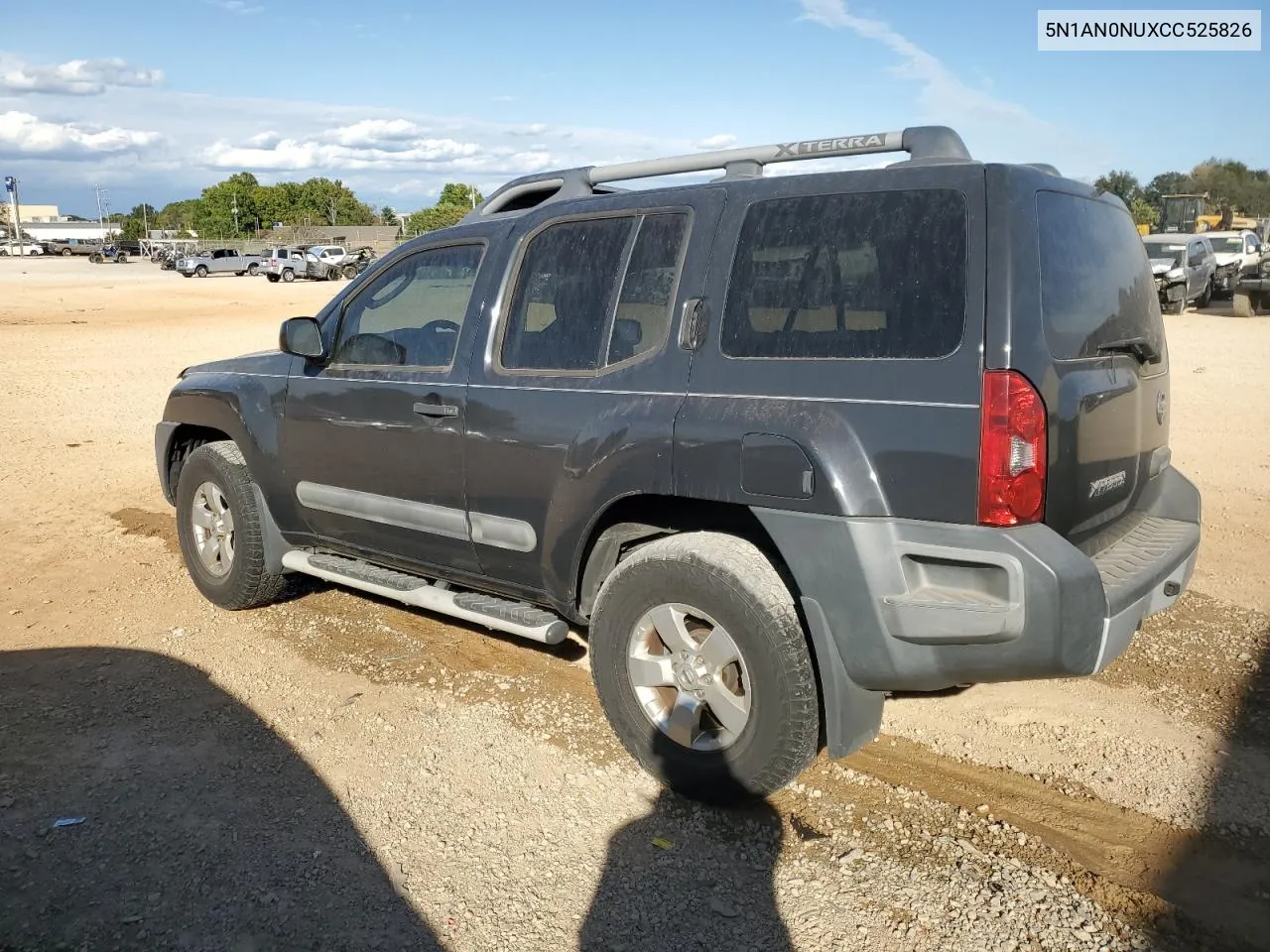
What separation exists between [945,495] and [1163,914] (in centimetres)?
130

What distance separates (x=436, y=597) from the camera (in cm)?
447

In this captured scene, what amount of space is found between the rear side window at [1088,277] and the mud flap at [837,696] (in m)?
1.05

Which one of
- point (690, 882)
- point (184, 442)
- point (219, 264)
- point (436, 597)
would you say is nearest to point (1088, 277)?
point (690, 882)

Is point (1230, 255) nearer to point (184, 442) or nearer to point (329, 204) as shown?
point (184, 442)

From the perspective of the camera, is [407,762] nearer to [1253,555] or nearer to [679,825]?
[679,825]

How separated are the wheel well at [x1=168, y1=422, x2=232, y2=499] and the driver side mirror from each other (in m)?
1.21

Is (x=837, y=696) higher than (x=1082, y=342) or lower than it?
lower

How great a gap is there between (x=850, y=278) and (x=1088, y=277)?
0.78m

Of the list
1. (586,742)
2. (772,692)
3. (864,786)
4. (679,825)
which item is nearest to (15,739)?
(586,742)

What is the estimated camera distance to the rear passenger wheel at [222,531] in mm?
5215

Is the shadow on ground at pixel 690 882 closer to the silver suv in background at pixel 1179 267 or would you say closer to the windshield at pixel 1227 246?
the silver suv in background at pixel 1179 267

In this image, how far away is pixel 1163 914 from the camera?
293 cm

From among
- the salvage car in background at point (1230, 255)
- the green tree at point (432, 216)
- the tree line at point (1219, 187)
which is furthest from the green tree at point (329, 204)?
the salvage car in background at point (1230, 255)

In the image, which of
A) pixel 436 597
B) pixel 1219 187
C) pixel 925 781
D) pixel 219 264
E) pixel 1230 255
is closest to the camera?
pixel 925 781
